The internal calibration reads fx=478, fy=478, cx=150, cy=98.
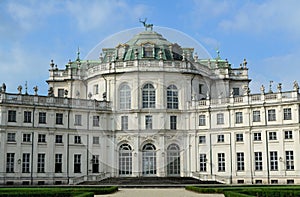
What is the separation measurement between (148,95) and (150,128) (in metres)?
4.28

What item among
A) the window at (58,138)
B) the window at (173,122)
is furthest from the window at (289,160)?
the window at (58,138)

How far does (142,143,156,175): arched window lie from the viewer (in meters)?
60.6

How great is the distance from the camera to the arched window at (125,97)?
6206cm

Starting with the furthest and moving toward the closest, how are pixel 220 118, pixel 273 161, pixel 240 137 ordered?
pixel 220 118, pixel 240 137, pixel 273 161

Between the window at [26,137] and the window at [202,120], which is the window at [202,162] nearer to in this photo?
the window at [202,120]

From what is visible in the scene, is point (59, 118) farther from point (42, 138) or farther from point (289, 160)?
point (289, 160)

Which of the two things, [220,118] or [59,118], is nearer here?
[59,118]

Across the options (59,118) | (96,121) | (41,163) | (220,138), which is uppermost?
(59,118)

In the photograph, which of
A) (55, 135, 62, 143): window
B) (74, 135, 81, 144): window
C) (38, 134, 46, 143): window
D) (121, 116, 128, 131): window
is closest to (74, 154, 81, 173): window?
(74, 135, 81, 144): window

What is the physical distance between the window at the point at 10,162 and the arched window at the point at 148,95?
1754 centimetres

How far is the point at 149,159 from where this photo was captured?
61062 millimetres

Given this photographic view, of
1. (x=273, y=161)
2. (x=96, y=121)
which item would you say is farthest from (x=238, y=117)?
(x=96, y=121)

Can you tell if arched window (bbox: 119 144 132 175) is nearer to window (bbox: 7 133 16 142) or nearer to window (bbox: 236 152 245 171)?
window (bbox: 236 152 245 171)

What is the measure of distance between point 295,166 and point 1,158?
109 ft
